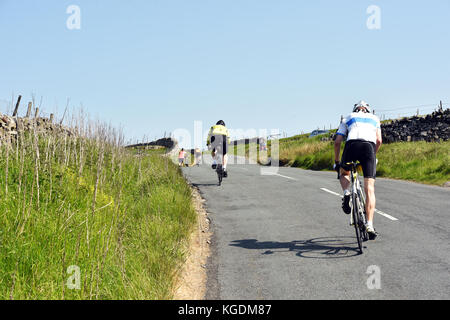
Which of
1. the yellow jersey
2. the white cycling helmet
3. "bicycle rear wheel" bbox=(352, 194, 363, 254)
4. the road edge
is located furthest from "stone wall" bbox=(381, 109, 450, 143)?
the road edge

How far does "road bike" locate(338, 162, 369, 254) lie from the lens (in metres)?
6.00

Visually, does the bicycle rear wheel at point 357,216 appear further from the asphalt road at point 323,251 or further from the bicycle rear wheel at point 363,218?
the asphalt road at point 323,251

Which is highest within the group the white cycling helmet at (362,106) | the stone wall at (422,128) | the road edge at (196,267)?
the stone wall at (422,128)

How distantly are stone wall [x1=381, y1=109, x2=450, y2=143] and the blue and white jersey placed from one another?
67.7 ft

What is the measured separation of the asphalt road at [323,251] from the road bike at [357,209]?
24 centimetres

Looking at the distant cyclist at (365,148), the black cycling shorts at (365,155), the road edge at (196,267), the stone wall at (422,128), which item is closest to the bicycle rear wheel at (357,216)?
the distant cyclist at (365,148)

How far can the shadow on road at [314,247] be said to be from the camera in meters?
5.95

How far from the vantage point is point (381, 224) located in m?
7.86

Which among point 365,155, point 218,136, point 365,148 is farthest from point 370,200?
point 218,136

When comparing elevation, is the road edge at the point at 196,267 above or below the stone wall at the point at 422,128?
below

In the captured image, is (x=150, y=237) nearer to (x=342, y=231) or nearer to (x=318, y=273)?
(x=318, y=273)

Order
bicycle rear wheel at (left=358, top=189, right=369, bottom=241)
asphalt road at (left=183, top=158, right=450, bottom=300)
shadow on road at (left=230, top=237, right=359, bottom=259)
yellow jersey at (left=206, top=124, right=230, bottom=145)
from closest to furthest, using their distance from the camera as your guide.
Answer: asphalt road at (left=183, top=158, right=450, bottom=300) → shadow on road at (left=230, top=237, right=359, bottom=259) → bicycle rear wheel at (left=358, top=189, right=369, bottom=241) → yellow jersey at (left=206, top=124, right=230, bottom=145)

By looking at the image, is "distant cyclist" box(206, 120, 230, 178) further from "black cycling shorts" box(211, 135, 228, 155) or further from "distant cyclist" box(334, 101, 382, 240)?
"distant cyclist" box(334, 101, 382, 240)

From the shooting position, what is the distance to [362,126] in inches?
241
